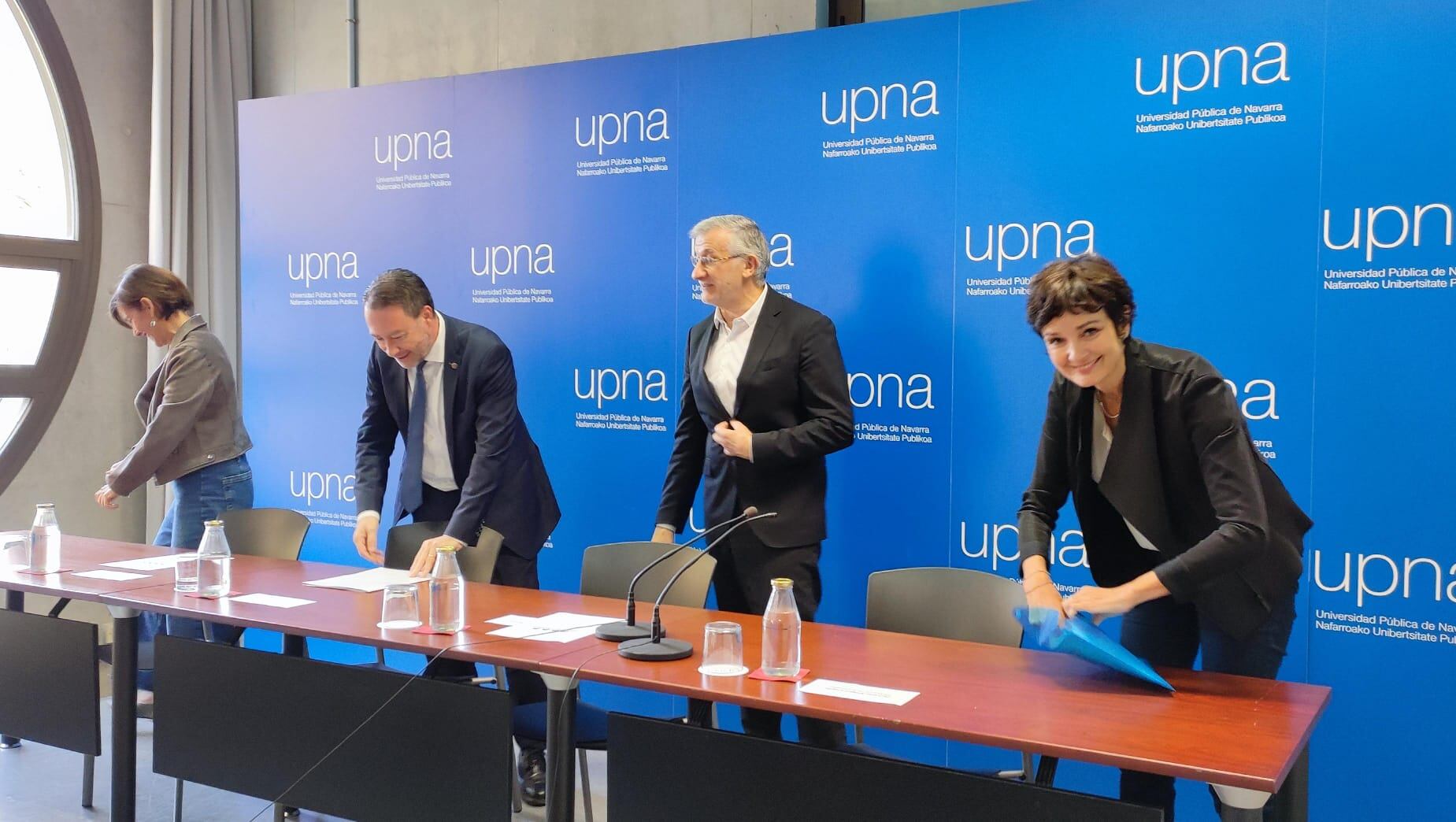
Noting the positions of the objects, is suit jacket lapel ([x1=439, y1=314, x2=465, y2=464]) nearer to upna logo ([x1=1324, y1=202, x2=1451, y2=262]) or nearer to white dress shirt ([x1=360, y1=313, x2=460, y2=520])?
white dress shirt ([x1=360, y1=313, x2=460, y2=520])

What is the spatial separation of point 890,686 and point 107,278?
5.39 metres

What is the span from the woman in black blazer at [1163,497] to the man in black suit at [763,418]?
2.96 ft

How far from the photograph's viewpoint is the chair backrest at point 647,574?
312 cm

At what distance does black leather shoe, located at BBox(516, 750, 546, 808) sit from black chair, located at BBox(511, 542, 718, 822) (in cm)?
15

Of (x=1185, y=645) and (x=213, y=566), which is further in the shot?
(x=213, y=566)

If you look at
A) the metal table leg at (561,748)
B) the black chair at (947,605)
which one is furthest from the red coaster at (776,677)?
the black chair at (947,605)

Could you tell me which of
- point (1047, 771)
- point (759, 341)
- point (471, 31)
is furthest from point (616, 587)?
point (471, 31)

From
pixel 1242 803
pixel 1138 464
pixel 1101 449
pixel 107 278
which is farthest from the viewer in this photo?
pixel 107 278

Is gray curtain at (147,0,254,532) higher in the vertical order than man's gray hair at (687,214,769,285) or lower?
higher

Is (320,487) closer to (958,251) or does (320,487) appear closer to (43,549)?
(43,549)

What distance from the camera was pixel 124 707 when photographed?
2.96 meters

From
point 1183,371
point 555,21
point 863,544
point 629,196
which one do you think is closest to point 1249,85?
point 1183,371

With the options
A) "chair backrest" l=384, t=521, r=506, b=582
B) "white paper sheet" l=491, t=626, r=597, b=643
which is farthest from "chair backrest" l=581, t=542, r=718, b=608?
"white paper sheet" l=491, t=626, r=597, b=643

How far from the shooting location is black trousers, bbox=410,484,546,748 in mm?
3418
